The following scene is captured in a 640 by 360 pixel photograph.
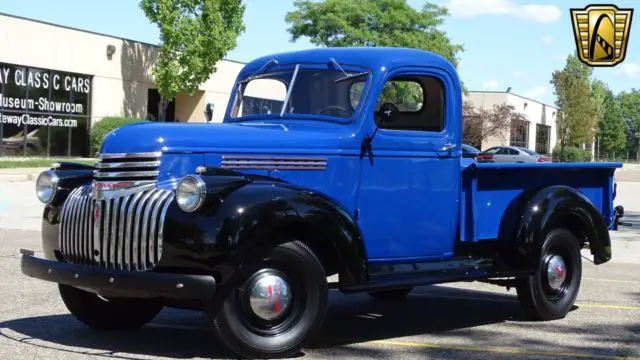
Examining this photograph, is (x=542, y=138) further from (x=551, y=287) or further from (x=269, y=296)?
(x=269, y=296)

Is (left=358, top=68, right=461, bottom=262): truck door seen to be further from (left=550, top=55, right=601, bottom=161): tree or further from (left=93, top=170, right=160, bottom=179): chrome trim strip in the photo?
(left=550, top=55, right=601, bottom=161): tree

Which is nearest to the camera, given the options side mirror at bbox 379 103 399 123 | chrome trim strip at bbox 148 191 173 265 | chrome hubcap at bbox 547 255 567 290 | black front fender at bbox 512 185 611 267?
chrome trim strip at bbox 148 191 173 265

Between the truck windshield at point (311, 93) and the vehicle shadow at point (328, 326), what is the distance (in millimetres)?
1705

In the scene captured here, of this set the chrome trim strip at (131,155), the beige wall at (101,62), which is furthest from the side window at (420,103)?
the beige wall at (101,62)

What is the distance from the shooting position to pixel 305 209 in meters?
5.78

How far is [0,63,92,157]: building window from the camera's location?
35250 millimetres

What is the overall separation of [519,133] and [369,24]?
70.9ft

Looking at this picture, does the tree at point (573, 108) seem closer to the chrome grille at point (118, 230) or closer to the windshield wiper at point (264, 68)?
the windshield wiper at point (264, 68)

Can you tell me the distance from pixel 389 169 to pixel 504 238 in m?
1.41

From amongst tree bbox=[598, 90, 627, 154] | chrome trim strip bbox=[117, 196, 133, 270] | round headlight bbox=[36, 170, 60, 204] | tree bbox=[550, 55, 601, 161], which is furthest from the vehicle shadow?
tree bbox=[598, 90, 627, 154]

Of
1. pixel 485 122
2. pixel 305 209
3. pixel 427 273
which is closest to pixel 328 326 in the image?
pixel 427 273

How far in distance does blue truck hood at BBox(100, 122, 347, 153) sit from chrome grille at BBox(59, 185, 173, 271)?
1.08 feet

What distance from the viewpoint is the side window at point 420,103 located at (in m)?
7.31

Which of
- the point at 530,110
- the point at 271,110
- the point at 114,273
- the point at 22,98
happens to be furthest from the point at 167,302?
the point at 530,110
